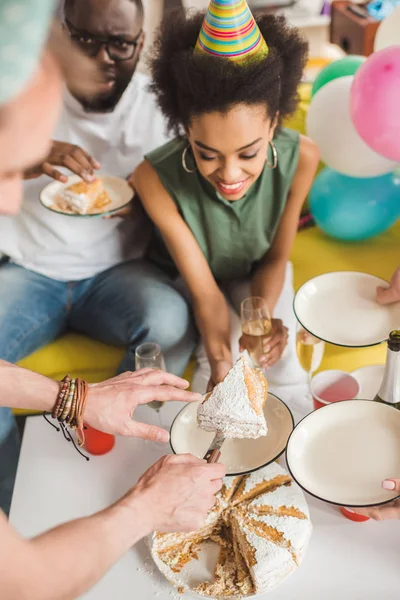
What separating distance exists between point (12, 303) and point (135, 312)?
40cm

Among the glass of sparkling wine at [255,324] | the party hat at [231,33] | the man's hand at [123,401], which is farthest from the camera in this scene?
the glass of sparkling wine at [255,324]

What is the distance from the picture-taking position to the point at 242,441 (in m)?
1.39

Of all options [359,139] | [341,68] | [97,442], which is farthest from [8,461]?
[341,68]

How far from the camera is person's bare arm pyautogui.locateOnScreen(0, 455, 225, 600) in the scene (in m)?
0.90

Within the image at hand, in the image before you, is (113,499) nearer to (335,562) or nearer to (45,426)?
(45,426)

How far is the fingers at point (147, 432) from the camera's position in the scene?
1.24 meters

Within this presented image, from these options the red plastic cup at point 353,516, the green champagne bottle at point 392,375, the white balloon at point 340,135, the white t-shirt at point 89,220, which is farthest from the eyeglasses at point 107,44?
the red plastic cup at point 353,516

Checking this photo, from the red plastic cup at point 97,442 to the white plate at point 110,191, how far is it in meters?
0.72

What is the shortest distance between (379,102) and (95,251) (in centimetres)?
100

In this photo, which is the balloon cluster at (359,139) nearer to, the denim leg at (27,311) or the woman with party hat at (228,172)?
the woman with party hat at (228,172)

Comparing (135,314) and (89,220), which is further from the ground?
(89,220)

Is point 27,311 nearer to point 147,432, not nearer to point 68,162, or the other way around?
point 68,162

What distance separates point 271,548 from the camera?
3.84 ft

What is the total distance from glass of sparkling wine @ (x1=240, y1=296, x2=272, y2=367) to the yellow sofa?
0.37 metres
